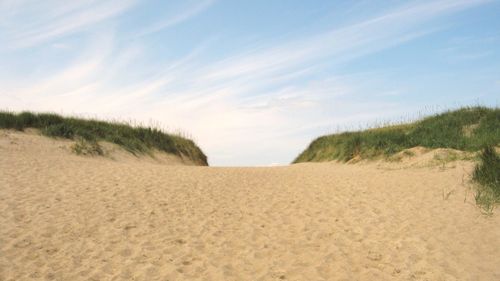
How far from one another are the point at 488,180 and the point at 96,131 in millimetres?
18646

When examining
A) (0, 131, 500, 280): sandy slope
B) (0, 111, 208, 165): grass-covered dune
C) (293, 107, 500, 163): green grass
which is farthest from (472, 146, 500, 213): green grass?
(0, 111, 208, 165): grass-covered dune

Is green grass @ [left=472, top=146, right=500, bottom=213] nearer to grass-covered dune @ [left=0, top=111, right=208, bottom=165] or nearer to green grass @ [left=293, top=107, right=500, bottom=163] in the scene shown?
green grass @ [left=293, top=107, right=500, bottom=163]

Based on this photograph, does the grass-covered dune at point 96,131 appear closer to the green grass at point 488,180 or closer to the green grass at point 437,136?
the green grass at point 437,136

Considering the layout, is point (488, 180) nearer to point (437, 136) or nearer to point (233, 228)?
point (233, 228)

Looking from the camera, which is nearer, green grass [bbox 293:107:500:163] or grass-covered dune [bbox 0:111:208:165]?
green grass [bbox 293:107:500:163]

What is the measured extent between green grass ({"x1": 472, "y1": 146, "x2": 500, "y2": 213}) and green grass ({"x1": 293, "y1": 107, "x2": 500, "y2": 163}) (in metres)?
4.09

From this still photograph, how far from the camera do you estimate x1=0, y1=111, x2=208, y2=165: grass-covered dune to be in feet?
69.3

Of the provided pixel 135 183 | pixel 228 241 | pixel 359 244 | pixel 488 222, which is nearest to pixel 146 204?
pixel 135 183

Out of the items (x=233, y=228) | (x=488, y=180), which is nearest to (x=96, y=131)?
(x=233, y=228)

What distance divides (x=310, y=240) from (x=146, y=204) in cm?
473

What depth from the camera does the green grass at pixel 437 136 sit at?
1897 centimetres

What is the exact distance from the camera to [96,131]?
23094mm

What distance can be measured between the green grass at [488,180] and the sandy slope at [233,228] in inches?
15.0

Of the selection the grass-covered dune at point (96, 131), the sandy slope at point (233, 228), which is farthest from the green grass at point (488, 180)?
the grass-covered dune at point (96, 131)
